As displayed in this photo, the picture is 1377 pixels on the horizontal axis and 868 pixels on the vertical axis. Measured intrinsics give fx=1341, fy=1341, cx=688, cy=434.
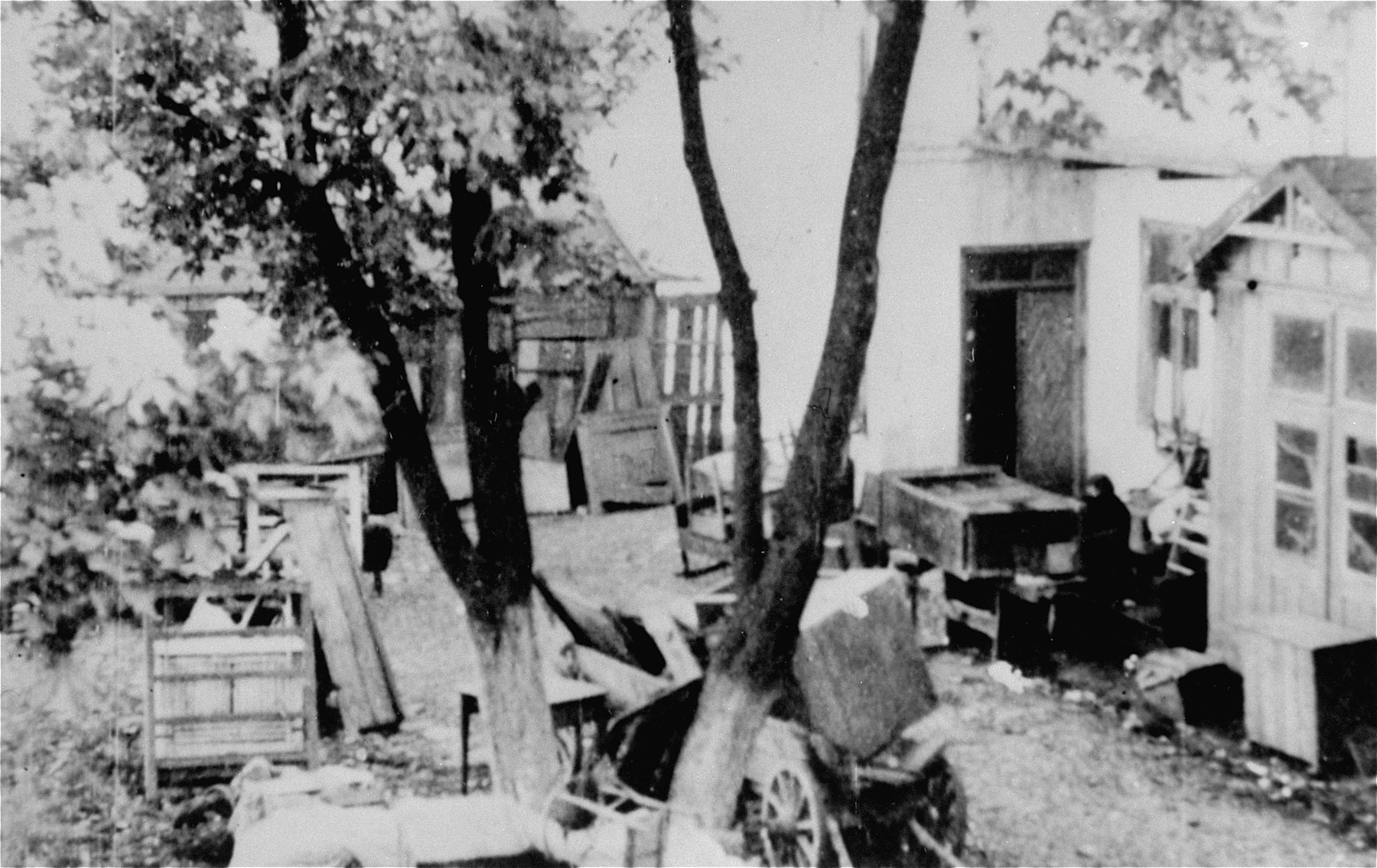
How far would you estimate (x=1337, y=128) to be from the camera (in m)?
7.89

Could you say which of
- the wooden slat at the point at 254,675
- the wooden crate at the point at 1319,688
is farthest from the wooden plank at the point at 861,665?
the wooden slat at the point at 254,675

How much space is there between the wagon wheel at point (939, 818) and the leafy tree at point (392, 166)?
1868mm

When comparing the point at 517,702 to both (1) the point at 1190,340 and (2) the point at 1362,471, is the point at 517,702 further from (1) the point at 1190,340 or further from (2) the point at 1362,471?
(1) the point at 1190,340

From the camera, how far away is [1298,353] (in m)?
8.48

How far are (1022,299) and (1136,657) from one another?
3.91 m

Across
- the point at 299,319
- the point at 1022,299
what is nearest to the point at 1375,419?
the point at 1022,299

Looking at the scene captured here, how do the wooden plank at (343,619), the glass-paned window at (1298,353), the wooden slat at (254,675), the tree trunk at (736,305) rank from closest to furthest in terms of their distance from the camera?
1. the tree trunk at (736,305)
2. the wooden slat at (254,675)
3. the glass-paned window at (1298,353)
4. the wooden plank at (343,619)

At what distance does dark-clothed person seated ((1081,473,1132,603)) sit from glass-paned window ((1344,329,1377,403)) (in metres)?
2.27

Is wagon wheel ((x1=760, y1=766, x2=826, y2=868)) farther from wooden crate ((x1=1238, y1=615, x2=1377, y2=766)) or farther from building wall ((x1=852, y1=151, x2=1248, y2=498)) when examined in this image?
building wall ((x1=852, y1=151, x2=1248, y2=498))

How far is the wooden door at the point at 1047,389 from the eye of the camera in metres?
12.2

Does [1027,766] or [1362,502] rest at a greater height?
[1362,502]

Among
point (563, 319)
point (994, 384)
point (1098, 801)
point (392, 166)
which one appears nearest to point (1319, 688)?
point (1098, 801)

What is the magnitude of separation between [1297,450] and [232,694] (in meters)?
6.73

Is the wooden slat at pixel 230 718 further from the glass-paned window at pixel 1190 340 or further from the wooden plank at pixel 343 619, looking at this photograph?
the glass-paned window at pixel 1190 340
